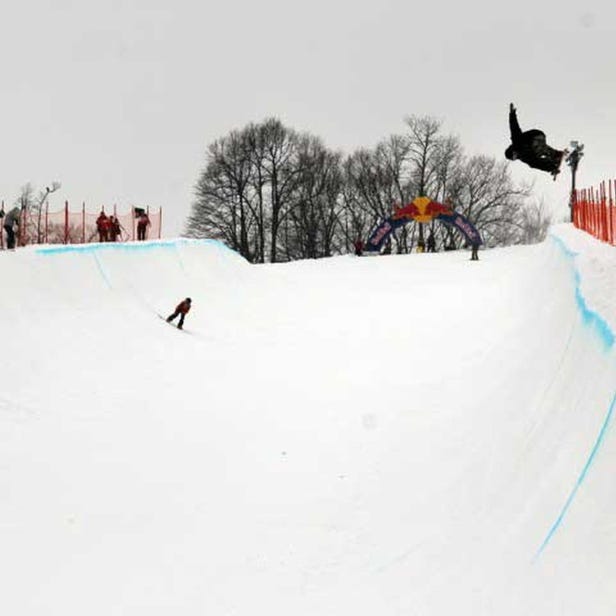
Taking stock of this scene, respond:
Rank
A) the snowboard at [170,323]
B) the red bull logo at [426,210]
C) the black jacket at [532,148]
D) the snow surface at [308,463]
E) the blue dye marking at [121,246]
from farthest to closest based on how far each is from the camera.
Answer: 1. the red bull logo at [426,210]
2. the snowboard at [170,323]
3. the blue dye marking at [121,246]
4. the black jacket at [532,148]
5. the snow surface at [308,463]

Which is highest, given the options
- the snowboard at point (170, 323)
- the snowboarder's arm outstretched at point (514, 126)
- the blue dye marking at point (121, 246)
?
the snowboarder's arm outstretched at point (514, 126)

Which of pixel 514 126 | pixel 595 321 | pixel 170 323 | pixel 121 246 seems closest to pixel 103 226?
pixel 121 246

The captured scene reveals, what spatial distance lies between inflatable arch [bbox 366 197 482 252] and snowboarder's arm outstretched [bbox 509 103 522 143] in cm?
2838

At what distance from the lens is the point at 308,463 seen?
7609mm

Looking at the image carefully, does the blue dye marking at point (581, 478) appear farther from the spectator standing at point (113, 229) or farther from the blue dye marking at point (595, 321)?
the spectator standing at point (113, 229)

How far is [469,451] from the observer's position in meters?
6.94

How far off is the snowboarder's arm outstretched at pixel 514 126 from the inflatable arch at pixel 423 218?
1117 inches

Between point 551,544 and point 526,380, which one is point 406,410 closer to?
point 526,380

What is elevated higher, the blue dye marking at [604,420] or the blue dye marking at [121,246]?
the blue dye marking at [121,246]

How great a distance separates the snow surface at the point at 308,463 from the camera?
4.42 m

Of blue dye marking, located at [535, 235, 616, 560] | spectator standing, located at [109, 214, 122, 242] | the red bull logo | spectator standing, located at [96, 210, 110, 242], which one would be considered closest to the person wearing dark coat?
spectator standing, located at [96, 210, 110, 242]

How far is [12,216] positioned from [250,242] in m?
38.9

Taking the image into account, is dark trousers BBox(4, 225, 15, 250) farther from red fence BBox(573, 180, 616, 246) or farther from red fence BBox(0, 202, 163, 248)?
red fence BBox(573, 180, 616, 246)

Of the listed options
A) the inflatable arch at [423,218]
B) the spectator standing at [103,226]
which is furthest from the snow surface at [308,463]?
the inflatable arch at [423,218]
